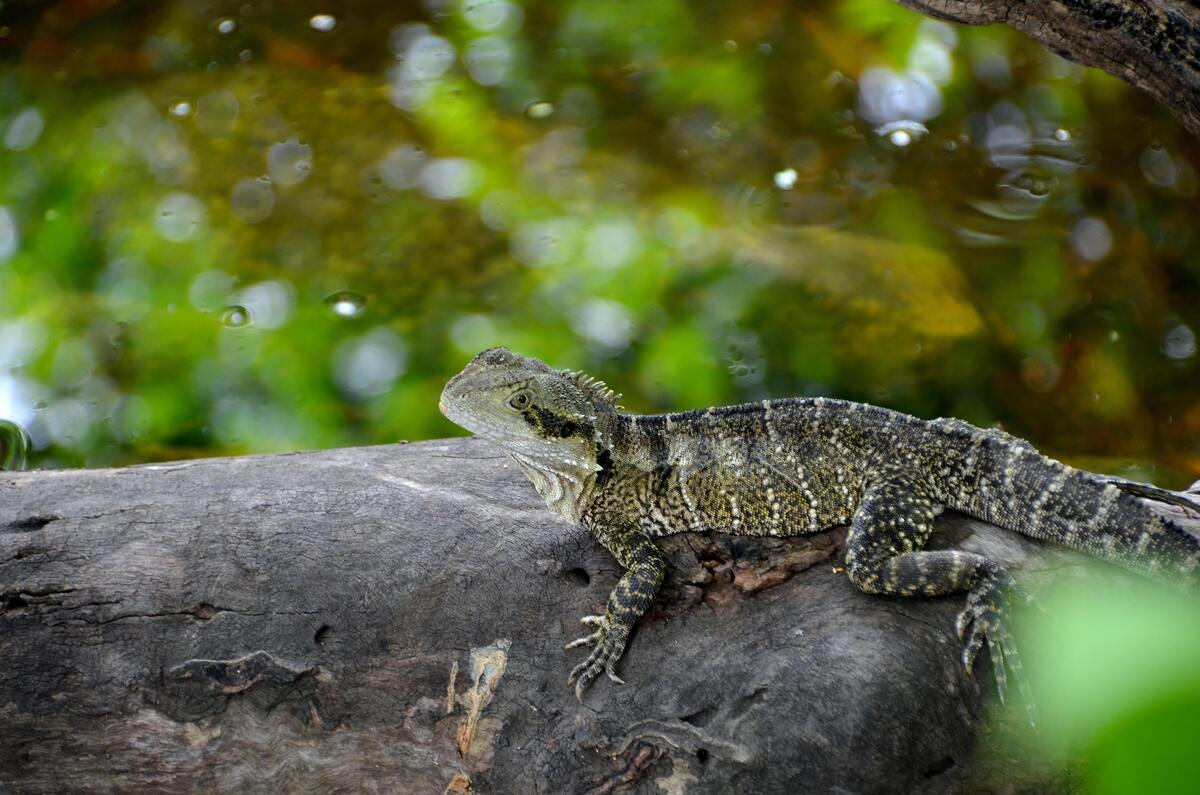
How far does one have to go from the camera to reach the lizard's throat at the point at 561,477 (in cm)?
330

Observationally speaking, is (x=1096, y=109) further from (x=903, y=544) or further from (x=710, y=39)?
(x=903, y=544)

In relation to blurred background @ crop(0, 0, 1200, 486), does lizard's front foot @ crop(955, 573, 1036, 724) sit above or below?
above

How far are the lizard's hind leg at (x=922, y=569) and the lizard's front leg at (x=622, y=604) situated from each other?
0.64 m

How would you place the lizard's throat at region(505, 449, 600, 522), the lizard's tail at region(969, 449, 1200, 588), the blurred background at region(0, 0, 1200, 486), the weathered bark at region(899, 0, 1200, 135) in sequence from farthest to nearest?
the blurred background at region(0, 0, 1200, 486) < the lizard's throat at region(505, 449, 600, 522) < the weathered bark at region(899, 0, 1200, 135) < the lizard's tail at region(969, 449, 1200, 588)

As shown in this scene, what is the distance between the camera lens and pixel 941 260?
16.8ft

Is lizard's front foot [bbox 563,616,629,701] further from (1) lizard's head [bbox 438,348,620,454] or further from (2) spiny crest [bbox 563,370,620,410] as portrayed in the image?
(2) spiny crest [bbox 563,370,620,410]

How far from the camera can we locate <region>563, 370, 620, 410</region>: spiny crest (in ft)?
11.3

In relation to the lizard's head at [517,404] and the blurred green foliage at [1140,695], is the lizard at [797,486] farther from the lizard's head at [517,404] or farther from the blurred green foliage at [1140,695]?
the blurred green foliage at [1140,695]

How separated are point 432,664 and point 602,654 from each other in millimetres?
542

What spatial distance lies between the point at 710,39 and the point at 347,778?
486 cm

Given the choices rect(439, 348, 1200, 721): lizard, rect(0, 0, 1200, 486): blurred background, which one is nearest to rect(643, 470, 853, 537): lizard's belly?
rect(439, 348, 1200, 721): lizard

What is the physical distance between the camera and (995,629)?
2.77m

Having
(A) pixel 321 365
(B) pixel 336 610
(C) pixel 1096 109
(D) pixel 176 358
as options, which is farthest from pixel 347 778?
(C) pixel 1096 109

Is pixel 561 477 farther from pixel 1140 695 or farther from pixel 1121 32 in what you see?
pixel 1121 32
